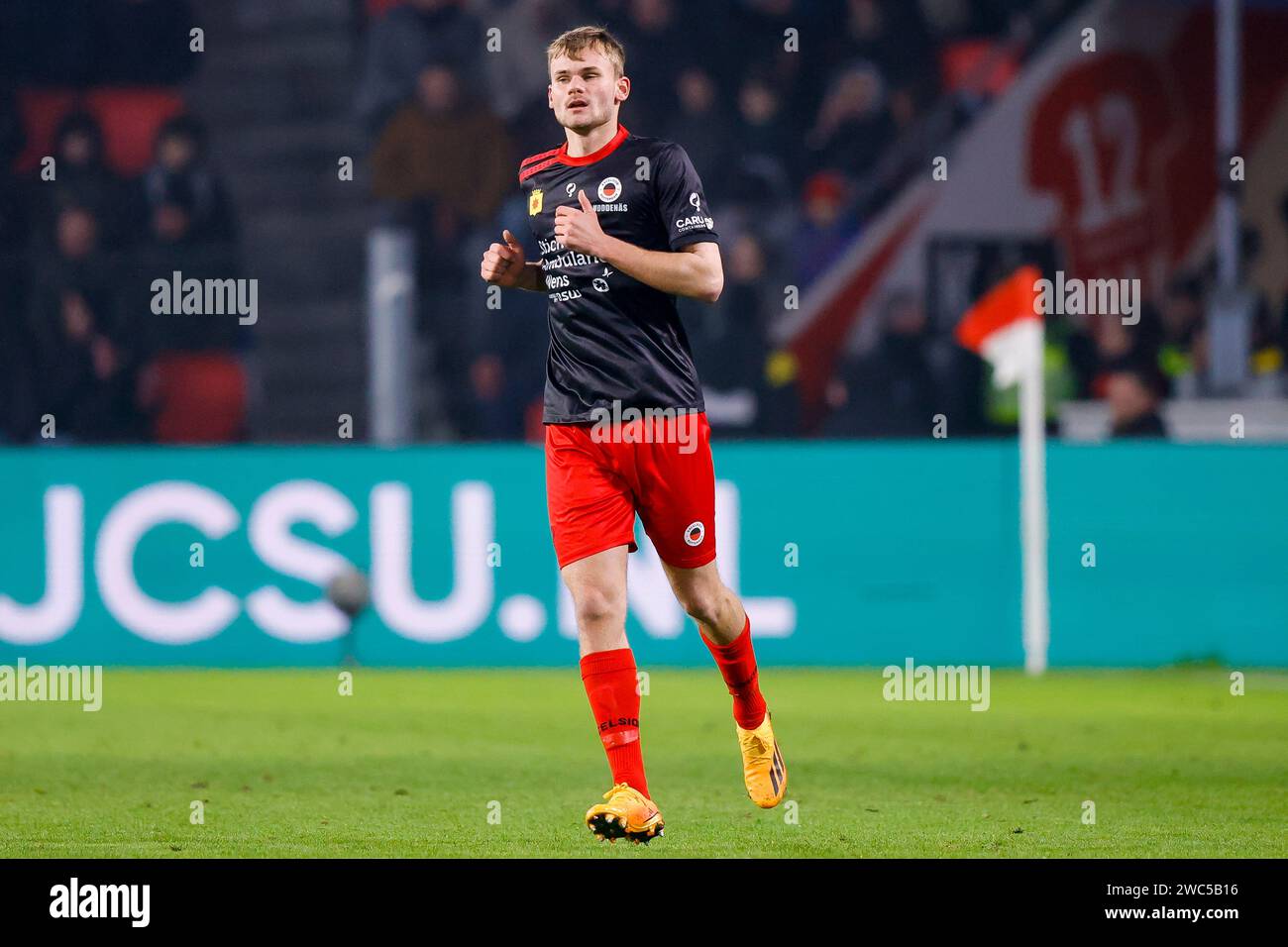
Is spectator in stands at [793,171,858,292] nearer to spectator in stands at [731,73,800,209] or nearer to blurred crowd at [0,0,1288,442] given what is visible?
blurred crowd at [0,0,1288,442]

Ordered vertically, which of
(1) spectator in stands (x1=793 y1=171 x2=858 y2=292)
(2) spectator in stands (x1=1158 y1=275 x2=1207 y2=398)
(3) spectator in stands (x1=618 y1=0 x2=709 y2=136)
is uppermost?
(3) spectator in stands (x1=618 y1=0 x2=709 y2=136)

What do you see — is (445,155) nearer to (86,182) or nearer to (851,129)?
(86,182)

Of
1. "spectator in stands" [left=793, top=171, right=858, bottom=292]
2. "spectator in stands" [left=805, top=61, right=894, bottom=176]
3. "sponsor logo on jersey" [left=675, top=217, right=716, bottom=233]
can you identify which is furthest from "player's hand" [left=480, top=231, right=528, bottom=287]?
"spectator in stands" [left=805, top=61, right=894, bottom=176]

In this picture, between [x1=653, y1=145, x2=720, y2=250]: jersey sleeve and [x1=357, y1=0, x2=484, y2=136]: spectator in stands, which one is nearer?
[x1=653, y1=145, x2=720, y2=250]: jersey sleeve

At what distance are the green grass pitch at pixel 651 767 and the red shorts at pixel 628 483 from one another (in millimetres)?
852

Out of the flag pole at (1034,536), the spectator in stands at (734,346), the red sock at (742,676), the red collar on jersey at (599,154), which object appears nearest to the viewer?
the red collar on jersey at (599,154)


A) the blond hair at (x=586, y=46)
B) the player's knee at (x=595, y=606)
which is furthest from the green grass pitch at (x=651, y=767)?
the blond hair at (x=586, y=46)

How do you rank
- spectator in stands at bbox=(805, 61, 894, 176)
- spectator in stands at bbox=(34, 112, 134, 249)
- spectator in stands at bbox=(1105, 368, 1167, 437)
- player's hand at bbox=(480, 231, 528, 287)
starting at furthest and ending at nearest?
spectator in stands at bbox=(805, 61, 894, 176) → spectator in stands at bbox=(34, 112, 134, 249) → spectator in stands at bbox=(1105, 368, 1167, 437) → player's hand at bbox=(480, 231, 528, 287)

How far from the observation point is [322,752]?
8.22 m

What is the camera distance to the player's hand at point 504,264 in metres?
6.19

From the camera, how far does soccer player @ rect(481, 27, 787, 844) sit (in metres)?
5.86

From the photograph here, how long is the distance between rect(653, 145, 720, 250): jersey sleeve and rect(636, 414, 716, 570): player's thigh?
1.69 feet

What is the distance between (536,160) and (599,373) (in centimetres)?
72

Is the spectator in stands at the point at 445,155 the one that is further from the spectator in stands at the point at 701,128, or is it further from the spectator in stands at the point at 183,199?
the spectator in stands at the point at 701,128
